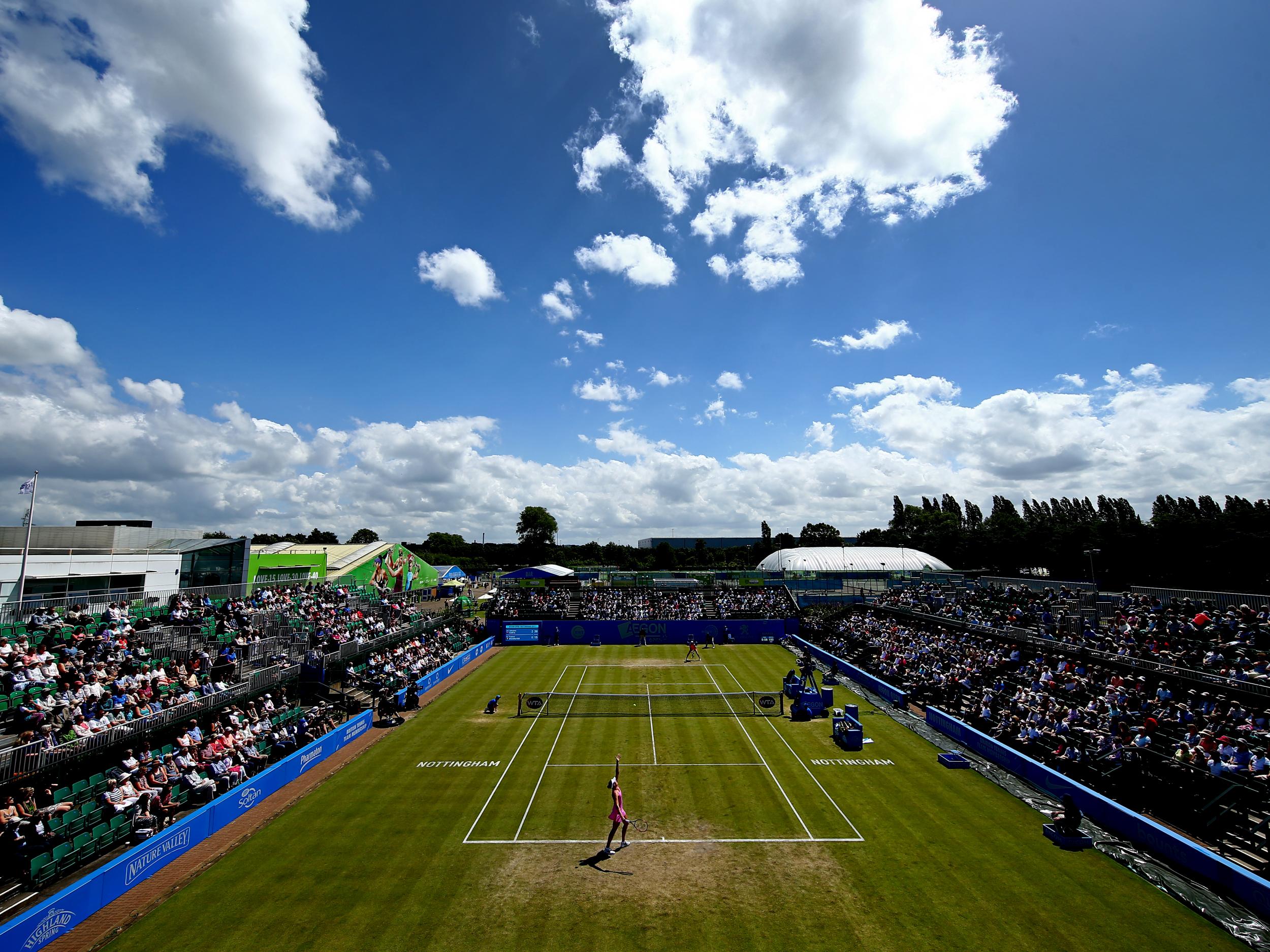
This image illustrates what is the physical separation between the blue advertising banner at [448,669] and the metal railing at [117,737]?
7.45 m

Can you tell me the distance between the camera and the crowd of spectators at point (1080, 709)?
18.2m

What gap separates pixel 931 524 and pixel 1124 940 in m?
146

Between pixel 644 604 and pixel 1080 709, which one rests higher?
pixel 644 604

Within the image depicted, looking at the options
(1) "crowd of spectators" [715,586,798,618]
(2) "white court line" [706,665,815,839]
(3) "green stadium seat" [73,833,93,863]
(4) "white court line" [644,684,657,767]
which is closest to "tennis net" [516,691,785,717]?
(4) "white court line" [644,684,657,767]

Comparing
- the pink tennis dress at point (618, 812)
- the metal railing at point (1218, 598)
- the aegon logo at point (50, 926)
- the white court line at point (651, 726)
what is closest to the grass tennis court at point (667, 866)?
the white court line at point (651, 726)

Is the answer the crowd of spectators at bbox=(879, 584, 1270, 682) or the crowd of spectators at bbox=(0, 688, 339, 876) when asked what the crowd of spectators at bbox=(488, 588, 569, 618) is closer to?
the crowd of spectators at bbox=(0, 688, 339, 876)

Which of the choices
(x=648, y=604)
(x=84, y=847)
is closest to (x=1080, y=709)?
(x=84, y=847)

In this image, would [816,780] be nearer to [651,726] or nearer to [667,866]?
[667,866]

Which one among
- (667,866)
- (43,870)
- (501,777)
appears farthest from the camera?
(501,777)

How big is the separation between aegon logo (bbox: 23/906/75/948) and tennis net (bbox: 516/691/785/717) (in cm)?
1908

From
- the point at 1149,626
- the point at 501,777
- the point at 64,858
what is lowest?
the point at 501,777

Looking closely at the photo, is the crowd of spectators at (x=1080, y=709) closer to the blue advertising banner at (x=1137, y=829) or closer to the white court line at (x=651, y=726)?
the blue advertising banner at (x=1137, y=829)

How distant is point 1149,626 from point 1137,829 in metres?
17.5

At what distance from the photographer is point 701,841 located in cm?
1675
